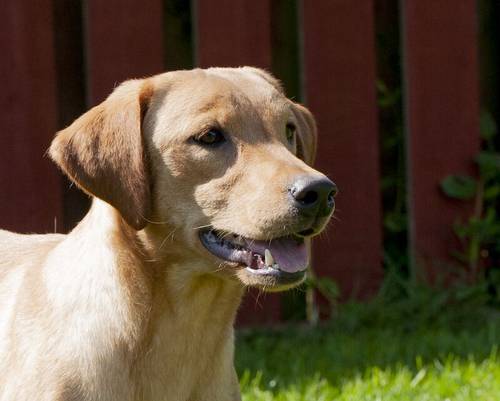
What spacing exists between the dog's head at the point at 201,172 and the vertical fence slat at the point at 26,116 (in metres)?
2.12

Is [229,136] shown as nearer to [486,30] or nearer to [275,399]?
[275,399]

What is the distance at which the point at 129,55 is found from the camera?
640 centimetres

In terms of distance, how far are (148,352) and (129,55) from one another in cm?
270

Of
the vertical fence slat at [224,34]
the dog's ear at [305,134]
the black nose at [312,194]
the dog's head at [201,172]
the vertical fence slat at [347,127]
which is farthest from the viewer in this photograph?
the vertical fence slat at [347,127]

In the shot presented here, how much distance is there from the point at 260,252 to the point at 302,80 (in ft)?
9.54

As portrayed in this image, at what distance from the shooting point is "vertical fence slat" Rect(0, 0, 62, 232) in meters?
6.21

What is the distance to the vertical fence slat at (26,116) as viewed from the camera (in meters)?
6.21

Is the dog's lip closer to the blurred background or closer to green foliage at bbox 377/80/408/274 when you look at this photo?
the blurred background

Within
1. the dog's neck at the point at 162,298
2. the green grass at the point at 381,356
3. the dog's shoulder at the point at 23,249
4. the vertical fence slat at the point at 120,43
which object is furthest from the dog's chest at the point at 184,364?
the vertical fence slat at the point at 120,43

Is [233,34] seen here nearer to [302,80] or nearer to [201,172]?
[302,80]

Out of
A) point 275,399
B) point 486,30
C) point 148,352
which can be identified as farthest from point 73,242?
point 486,30

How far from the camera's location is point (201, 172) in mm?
4086

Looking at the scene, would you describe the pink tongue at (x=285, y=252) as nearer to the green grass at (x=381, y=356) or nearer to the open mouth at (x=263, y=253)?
the open mouth at (x=263, y=253)

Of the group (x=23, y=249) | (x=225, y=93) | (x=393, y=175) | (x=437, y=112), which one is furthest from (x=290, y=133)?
(x=393, y=175)
